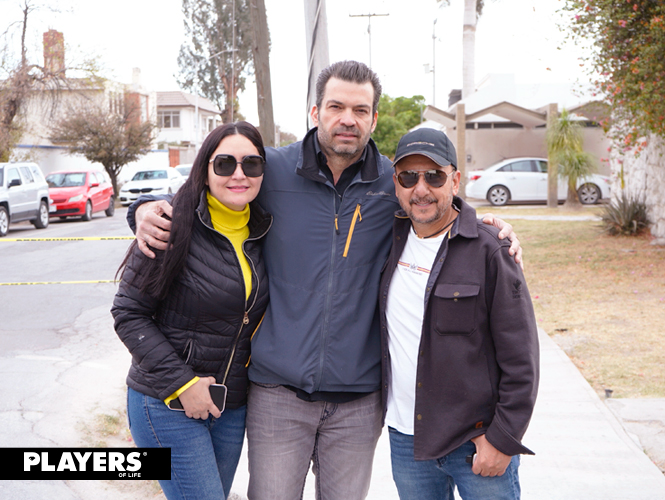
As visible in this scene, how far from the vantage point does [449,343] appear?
7.77 feet

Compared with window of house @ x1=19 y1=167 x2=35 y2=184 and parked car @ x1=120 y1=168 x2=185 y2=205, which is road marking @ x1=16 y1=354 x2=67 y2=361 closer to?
window of house @ x1=19 y1=167 x2=35 y2=184

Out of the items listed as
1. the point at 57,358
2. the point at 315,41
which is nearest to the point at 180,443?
the point at 315,41

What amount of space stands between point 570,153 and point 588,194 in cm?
242

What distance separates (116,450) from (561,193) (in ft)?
70.1

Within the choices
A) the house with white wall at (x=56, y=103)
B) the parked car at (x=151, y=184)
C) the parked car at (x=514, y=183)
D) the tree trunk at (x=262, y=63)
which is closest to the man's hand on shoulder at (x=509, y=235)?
the tree trunk at (x=262, y=63)

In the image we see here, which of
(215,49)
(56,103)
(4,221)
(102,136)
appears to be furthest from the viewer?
(215,49)

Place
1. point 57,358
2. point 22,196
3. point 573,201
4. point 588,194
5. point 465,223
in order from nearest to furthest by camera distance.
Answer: point 465,223, point 57,358, point 22,196, point 573,201, point 588,194

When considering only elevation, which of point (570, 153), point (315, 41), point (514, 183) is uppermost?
point (315, 41)

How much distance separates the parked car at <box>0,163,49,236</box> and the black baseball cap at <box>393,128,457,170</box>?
16.2 meters

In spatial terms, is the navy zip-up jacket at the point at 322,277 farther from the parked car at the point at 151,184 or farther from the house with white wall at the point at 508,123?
the parked car at the point at 151,184

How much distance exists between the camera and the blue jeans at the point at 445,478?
7.82 feet

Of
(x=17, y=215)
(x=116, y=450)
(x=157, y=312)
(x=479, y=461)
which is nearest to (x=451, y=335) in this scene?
(x=479, y=461)

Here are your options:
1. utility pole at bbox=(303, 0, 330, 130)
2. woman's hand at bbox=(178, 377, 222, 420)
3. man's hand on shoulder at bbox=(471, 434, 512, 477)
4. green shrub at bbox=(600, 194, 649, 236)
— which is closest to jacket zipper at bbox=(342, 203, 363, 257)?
woman's hand at bbox=(178, 377, 222, 420)

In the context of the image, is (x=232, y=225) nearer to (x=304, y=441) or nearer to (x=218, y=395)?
(x=218, y=395)
